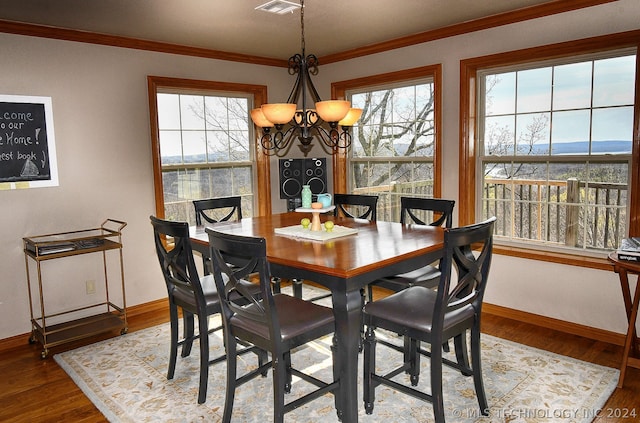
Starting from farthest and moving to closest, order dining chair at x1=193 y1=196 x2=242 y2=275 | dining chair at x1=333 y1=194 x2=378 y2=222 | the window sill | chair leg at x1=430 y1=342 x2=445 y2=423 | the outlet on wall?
1. the outlet on wall
2. dining chair at x1=333 y1=194 x2=378 y2=222
3. dining chair at x1=193 y1=196 x2=242 y2=275
4. the window sill
5. chair leg at x1=430 y1=342 x2=445 y2=423

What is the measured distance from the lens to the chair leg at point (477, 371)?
2.46 metres

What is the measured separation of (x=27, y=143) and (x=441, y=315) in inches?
126

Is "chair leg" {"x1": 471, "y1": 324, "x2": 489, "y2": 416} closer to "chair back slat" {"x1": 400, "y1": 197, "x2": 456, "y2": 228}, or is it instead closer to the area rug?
the area rug

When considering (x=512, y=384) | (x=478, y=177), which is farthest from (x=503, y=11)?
(x=512, y=384)

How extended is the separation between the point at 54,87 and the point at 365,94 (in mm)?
2782

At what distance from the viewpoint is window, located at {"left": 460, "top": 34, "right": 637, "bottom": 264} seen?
10.9ft

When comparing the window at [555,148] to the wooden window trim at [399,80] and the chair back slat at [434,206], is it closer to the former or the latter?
the wooden window trim at [399,80]

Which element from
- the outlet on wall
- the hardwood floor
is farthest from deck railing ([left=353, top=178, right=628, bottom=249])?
the outlet on wall

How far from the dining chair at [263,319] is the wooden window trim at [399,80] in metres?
2.18

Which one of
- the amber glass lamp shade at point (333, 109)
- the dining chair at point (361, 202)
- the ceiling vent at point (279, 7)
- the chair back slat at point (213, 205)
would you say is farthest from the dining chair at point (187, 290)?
the ceiling vent at point (279, 7)

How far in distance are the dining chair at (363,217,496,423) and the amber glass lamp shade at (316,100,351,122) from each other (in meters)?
1.00

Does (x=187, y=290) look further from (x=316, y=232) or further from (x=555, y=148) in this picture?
(x=555, y=148)

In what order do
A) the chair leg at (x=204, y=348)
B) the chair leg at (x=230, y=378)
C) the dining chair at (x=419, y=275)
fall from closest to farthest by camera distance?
1. the chair leg at (x=230, y=378)
2. the chair leg at (x=204, y=348)
3. the dining chair at (x=419, y=275)

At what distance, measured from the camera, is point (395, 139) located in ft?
15.3
